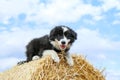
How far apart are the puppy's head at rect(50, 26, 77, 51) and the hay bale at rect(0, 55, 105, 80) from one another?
34 cm

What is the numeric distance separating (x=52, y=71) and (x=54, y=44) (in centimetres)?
47

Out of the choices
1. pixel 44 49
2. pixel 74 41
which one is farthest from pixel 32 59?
pixel 74 41

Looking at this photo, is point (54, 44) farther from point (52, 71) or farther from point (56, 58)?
point (52, 71)

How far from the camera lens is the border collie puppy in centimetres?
752

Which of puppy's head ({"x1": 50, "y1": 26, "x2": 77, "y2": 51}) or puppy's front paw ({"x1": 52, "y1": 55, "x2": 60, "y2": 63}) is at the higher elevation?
puppy's head ({"x1": 50, "y1": 26, "x2": 77, "y2": 51})

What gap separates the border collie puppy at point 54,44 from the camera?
24.7ft

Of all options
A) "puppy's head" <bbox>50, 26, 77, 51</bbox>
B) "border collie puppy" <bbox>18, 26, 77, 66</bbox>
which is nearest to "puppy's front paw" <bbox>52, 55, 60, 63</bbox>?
"border collie puppy" <bbox>18, 26, 77, 66</bbox>

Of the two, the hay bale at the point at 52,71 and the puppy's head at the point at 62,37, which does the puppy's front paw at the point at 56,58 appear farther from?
the puppy's head at the point at 62,37

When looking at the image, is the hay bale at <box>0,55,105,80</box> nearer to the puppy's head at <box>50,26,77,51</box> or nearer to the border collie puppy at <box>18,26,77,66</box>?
the border collie puppy at <box>18,26,77,66</box>

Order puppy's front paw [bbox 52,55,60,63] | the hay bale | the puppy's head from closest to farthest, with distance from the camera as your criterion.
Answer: the puppy's head → the hay bale → puppy's front paw [bbox 52,55,60,63]

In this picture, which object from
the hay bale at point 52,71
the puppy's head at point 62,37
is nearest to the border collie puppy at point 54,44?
the puppy's head at point 62,37

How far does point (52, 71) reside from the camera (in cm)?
779

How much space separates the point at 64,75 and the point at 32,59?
0.73 m

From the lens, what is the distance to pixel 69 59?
7.95 meters
